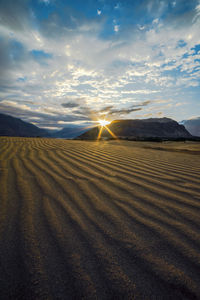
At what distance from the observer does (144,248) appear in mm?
1106

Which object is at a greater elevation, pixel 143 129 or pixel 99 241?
pixel 143 129

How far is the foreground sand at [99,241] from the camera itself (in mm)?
841

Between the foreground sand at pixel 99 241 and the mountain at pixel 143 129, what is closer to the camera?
the foreground sand at pixel 99 241

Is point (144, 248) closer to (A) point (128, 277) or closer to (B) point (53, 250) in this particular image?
(A) point (128, 277)

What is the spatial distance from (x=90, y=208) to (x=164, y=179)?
1.62 meters

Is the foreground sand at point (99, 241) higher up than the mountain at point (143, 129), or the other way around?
the mountain at point (143, 129)

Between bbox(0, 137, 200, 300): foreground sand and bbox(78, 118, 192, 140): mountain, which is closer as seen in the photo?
bbox(0, 137, 200, 300): foreground sand

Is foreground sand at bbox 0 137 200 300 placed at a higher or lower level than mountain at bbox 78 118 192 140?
lower

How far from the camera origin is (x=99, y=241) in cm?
118

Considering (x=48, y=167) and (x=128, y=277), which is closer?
(x=128, y=277)

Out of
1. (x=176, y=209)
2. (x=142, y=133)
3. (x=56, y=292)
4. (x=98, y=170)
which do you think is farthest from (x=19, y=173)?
(x=142, y=133)

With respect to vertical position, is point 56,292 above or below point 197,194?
below

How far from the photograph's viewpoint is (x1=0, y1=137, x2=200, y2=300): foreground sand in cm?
84

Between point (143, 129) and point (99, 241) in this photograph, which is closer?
point (99, 241)
